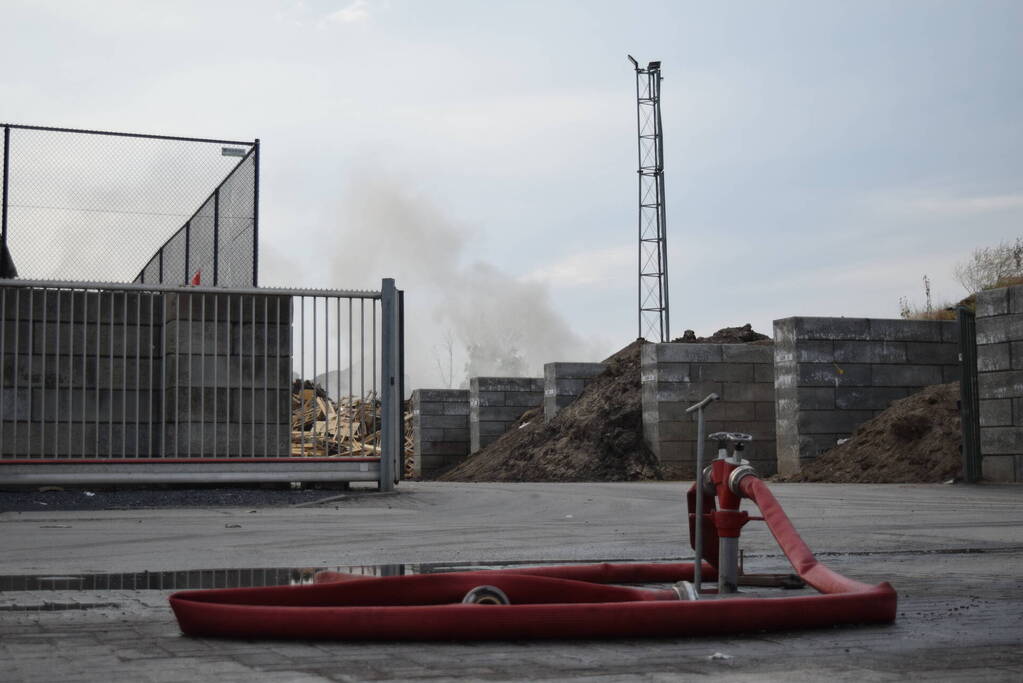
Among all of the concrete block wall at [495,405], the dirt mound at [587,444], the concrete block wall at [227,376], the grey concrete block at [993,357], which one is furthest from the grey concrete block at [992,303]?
the concrete block wall at [495,405]

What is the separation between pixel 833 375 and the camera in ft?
71.1

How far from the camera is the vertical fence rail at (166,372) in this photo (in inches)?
584

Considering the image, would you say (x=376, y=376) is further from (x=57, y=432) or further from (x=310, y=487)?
(x=57, y=432)

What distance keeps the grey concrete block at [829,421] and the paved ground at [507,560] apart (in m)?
5.63

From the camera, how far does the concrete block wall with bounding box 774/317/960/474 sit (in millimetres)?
21547

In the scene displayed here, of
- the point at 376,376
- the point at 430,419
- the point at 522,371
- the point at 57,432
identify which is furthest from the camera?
the point at 522,371

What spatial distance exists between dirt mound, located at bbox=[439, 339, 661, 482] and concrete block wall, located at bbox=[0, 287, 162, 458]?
1233cm

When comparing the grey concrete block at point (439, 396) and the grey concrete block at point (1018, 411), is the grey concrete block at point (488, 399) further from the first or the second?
the grey concrete block at point (1018, 411)

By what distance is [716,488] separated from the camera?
545 centimetres

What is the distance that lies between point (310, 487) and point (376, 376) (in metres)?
1.67

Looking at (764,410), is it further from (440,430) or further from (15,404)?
(15,404)

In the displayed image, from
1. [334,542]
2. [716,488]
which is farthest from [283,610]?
[334,542]

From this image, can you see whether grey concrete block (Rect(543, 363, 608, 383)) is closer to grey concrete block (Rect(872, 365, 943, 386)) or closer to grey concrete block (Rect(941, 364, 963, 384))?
grey concrete block (Rect(872, 365, 943, 386))

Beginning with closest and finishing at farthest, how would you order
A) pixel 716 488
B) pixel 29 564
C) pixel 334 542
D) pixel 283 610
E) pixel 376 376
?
pixel 283 610 → pixel 716 488 → pixel 29 564 → pixel 334 542 → pixel 376 376
